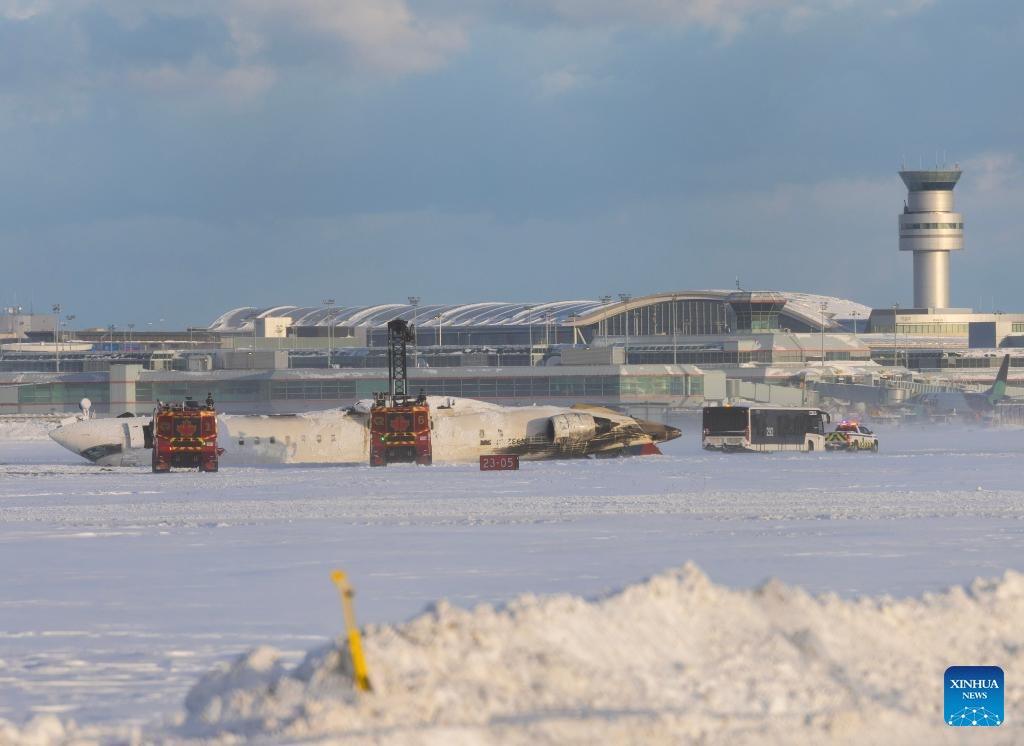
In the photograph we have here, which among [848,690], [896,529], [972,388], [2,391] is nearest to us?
[848,690]

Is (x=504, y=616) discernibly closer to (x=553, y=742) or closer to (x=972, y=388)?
(x=553, y=742)

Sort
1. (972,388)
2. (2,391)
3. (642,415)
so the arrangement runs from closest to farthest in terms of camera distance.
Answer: (642,415) < (2,391) < (972,388)

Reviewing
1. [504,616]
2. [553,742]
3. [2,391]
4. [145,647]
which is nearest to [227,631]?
[145,647]

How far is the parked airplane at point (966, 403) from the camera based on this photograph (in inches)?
5187

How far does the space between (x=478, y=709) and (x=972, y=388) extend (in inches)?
5975

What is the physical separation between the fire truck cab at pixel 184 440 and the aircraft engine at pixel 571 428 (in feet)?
53.7

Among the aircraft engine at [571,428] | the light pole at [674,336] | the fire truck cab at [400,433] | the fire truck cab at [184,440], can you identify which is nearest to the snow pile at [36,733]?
the fire truck cab at [184,440]

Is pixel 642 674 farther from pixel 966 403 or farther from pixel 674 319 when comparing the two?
pixel 674 319

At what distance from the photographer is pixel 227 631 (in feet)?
63.0

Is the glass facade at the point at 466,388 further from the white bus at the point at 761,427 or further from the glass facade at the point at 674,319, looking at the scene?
the glass facade at the point at 674,319

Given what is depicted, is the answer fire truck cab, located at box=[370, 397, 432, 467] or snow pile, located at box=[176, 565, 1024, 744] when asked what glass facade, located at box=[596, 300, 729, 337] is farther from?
snow pile, located at box=[176, 565, 1024, 744]

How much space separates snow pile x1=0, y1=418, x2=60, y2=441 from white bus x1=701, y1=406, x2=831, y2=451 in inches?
Answer: 2176

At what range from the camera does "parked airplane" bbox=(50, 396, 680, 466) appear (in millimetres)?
70938

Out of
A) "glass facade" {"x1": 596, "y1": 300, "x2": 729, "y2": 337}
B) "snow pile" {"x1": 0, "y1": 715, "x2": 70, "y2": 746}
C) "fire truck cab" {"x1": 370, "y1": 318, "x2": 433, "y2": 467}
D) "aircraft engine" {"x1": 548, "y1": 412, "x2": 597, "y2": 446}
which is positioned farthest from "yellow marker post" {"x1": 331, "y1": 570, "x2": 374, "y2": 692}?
"glass facade" {"x1": 596, "y1": 300, "x2": 729, "y2": 337}
